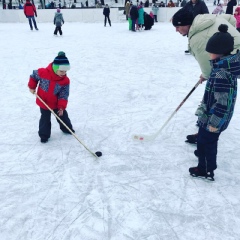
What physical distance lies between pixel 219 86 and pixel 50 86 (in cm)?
210

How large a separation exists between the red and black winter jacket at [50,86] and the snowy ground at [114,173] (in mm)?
625

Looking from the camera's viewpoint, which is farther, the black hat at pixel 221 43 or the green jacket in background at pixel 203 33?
the green jacket in background at pixel 203 33

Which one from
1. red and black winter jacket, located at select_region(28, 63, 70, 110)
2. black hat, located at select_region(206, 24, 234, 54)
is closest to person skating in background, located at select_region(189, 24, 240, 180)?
black hat, located at select_region(206, 24, 234, 54)

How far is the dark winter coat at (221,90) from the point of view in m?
2.42

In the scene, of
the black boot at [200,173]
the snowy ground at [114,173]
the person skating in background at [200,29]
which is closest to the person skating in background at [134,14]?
Answer: the snowy ground at [114,173]

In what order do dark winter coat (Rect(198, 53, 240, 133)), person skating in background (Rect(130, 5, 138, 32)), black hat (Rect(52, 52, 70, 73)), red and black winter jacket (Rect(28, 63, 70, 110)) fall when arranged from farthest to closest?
person skating in background (Rect(130, 5, 138, 32)), red and black winter jacket (Rect(28, 63, 70, 110)), black hat (Rect(52, 52, 70, 73)), dark winter coat (Rect(198, 53, 240, 133))

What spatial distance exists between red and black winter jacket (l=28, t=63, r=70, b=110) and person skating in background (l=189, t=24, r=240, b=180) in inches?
71.1

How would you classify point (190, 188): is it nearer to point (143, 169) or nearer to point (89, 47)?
point (143, 169)

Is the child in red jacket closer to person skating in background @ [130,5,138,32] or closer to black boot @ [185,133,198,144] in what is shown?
black boot @ [185,133,198,144]

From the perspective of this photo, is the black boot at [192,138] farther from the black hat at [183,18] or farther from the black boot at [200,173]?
the black hat at [183,18]

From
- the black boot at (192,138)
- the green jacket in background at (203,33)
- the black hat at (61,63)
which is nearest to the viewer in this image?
the green jacket in background at (203,33)

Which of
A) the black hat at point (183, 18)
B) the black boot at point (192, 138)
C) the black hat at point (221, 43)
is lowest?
the black boot at point (192, 138)

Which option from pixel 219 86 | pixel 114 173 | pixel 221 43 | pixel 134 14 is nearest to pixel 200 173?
pixel 114 173

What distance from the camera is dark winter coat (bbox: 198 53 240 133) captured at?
242 centimetres
